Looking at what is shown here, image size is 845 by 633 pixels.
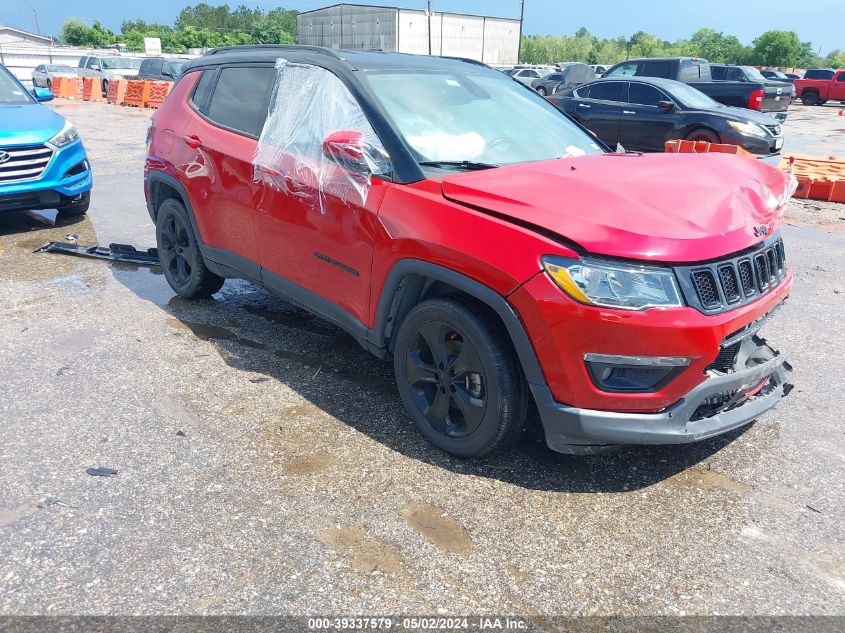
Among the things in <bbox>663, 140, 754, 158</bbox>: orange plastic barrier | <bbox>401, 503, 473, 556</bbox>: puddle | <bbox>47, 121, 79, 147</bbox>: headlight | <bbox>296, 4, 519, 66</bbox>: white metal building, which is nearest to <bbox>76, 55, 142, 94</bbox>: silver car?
<bbox>47, 121, 79, 147</bbox>: headlight

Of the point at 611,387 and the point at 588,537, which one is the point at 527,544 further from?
the point at 611,387

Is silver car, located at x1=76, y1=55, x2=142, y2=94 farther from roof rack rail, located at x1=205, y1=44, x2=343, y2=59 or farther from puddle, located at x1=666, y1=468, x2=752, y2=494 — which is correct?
puddle, located at x1=666, y1=468, x2=752, y2=494

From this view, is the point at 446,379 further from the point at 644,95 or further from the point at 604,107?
the point at 604,107

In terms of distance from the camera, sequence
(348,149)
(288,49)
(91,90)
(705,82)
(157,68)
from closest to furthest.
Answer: (348,149)
(288,49)
(705,82)
(91,90)
(157,68)

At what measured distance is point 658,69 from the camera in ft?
51.6

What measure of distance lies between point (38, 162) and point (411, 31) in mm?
67376

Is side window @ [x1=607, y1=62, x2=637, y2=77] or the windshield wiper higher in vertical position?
side window @ [x1=607, y1=62, x2=637, y2=77]

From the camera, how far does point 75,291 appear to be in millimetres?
5516

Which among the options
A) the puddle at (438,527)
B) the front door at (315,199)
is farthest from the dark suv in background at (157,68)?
the puddle at (438,527)

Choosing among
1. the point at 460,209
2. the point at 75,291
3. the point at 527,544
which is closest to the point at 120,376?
the point at 75,291

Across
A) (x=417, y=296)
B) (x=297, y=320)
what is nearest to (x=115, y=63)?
(x=297, y=320)

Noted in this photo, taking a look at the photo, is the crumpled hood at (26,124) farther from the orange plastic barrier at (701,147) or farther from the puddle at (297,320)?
the orange plastic barrier at (701,147)

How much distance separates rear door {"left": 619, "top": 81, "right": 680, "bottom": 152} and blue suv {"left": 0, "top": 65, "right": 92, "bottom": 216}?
8.94 metres

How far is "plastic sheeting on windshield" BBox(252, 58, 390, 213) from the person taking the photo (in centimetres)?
331
